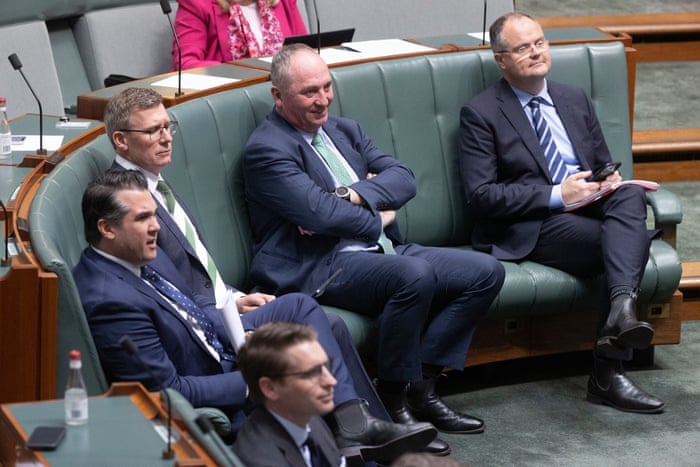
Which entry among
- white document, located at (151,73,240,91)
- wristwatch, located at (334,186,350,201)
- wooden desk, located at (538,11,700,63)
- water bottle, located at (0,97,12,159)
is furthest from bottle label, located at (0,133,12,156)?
wooden desk, located at (538,11,700,63)

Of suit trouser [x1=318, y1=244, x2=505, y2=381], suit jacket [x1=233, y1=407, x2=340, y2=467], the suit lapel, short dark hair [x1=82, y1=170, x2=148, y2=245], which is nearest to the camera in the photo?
suit jacket [x1=233, y1=407, x2=340, y2=467]

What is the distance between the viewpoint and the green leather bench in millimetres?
3275

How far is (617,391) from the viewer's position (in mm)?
3418

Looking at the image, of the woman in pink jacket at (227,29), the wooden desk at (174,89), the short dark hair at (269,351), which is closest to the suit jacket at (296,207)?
the wooden desk at (174,89)

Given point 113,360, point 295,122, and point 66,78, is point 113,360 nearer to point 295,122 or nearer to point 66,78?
point 295,122

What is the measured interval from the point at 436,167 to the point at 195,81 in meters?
0.74

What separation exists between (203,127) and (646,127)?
2502 millimetres

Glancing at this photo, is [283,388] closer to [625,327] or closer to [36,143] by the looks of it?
[36,143]

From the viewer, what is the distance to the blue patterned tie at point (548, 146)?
365cm

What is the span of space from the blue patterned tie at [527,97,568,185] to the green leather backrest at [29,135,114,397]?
1280 millimetres

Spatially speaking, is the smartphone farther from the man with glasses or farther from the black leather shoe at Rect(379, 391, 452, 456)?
the man with glasses

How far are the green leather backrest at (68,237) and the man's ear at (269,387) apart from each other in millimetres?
319

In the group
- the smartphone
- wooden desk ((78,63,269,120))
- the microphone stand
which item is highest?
wooden desk ((78,63,269,120))

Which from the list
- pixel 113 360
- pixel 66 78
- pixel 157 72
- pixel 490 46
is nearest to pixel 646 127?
pixel 490 46
